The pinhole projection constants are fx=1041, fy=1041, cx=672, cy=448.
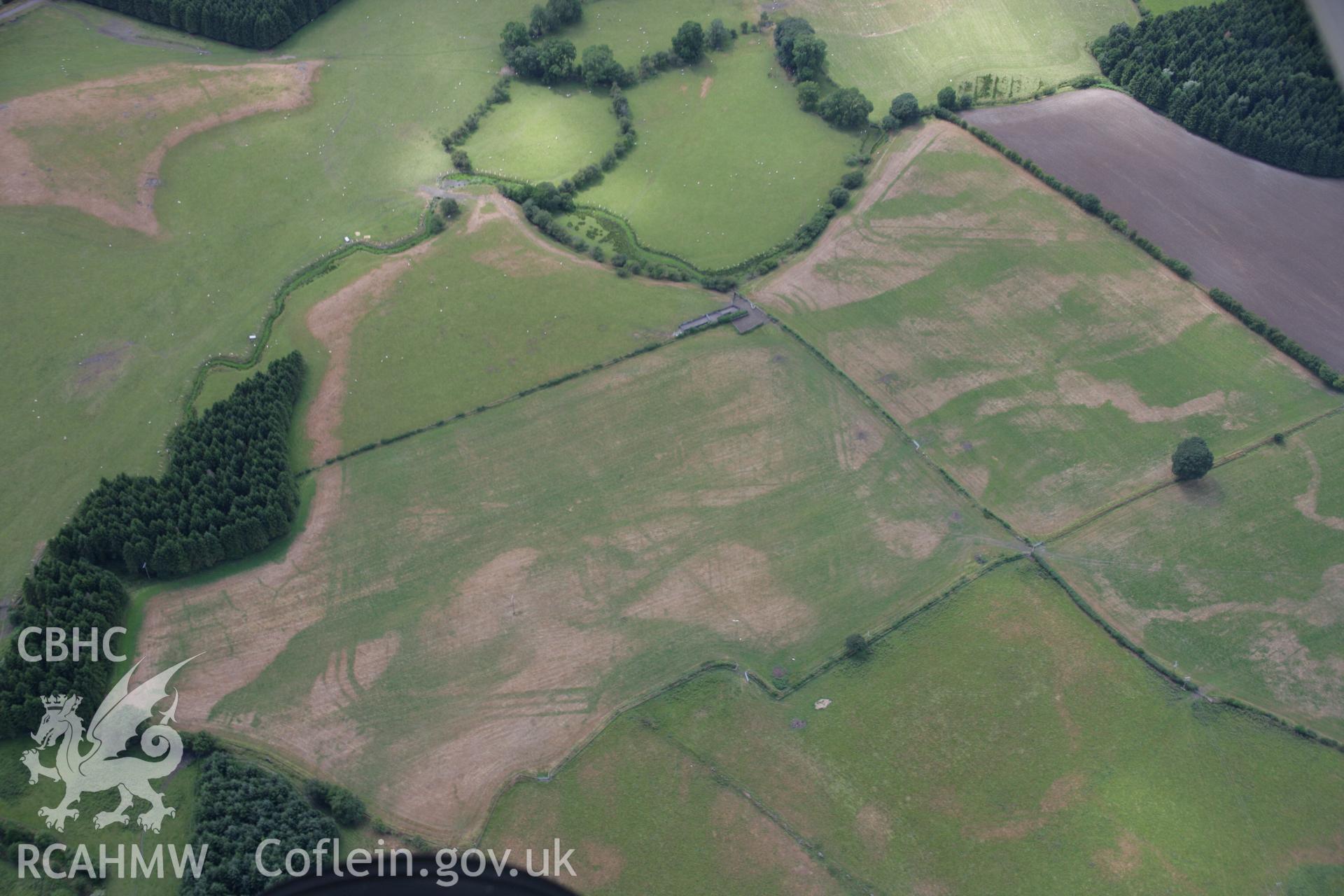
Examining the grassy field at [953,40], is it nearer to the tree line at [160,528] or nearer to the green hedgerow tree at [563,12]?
the green hedgerow tree at [563,12]

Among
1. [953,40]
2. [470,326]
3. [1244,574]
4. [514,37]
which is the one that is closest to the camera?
[1244,574]

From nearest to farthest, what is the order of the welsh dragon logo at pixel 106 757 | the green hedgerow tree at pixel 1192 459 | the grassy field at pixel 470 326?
the welsh dragon logo at pixel 106 757, the green hedgerow tree at pixel 1192 459, the grassy field at pixel 470 326

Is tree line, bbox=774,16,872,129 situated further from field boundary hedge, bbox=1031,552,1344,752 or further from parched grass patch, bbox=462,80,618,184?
field boundary hedge, bbox=1031,552,1344,752

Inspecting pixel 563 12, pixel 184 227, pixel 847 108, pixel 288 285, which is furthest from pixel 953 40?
pixel 184 227

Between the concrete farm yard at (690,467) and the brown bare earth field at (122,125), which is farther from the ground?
the brown bare earth field at (122,125)

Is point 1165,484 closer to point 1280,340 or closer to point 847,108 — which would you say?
point 1280,340

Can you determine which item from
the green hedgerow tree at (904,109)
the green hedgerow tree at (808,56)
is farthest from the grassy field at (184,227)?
the green hedgerow tree at (904,109)

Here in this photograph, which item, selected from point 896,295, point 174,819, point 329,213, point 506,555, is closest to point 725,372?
point 896,295
